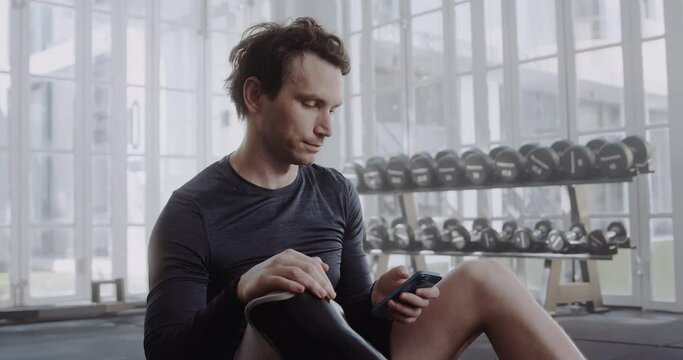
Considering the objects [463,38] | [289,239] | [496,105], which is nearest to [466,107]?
[496,105]

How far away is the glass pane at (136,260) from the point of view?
15.8ft

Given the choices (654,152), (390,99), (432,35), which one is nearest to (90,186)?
(390,99)

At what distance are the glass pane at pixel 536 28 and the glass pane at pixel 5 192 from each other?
→ 9.78 ft

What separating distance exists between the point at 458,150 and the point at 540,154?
1033 mm

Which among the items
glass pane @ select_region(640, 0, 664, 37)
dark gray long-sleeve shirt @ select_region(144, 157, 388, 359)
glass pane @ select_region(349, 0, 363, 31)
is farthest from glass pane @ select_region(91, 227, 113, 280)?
dark gray long-sleeve shirt @ select_region(144, 157, 388, 359)

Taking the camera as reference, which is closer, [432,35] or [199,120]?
[432,35]

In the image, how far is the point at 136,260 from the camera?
4848mm

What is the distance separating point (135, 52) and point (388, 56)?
1.65 meters

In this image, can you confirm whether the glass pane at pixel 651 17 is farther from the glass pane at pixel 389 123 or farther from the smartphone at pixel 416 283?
the smartphone at pixel 416 283

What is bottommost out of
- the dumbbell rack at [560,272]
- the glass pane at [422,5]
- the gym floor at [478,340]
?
the gym floor at [478,340]

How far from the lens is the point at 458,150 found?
15.2 feet

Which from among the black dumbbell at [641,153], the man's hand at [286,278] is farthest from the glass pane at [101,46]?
the man's hand at [286,278]

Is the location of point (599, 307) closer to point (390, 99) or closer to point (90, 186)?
point (390, 99)

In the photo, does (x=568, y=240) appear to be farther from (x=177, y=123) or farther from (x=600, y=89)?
(x=177, y=123)
